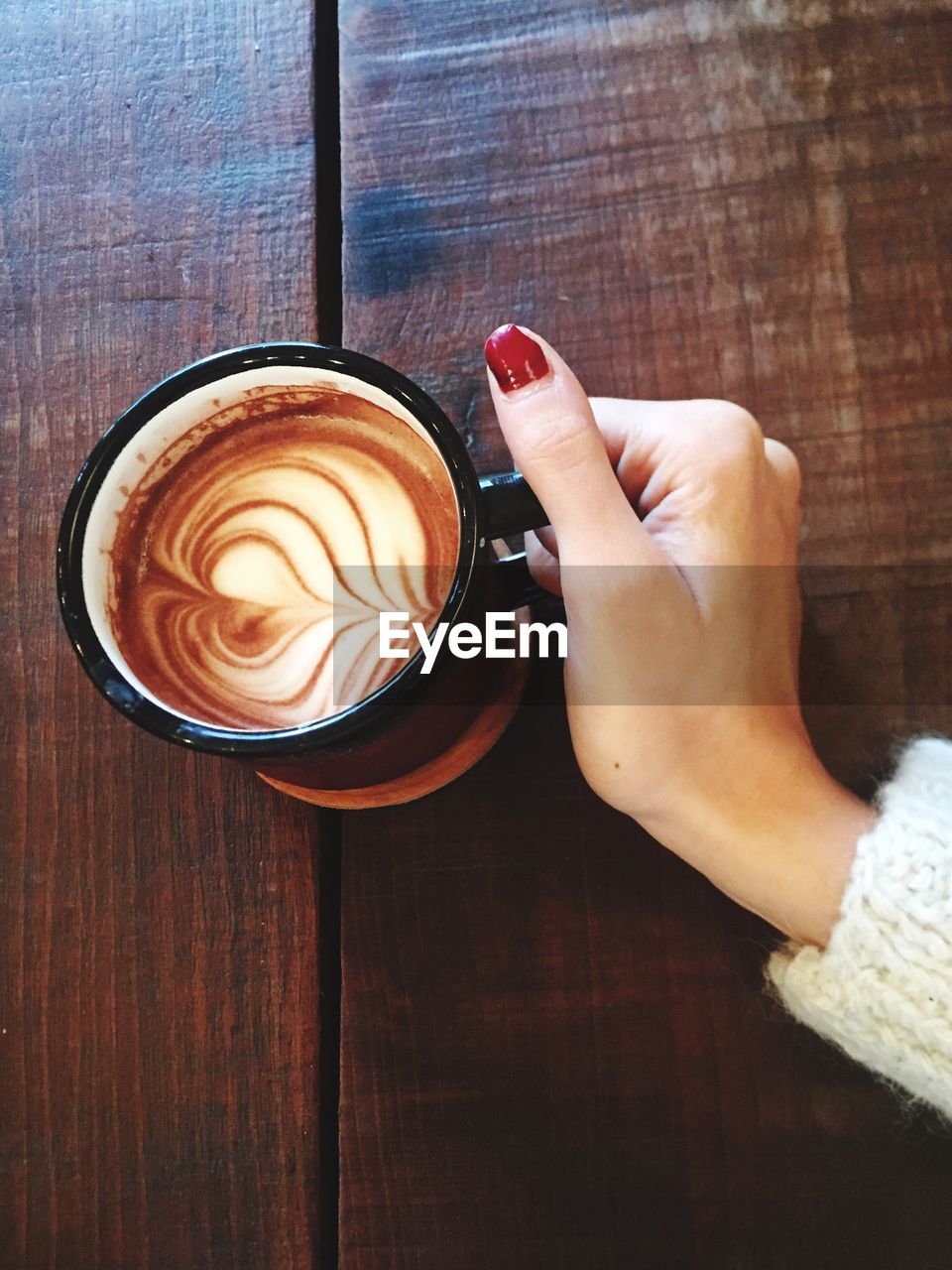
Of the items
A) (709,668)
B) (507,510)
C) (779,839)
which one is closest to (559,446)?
(507,510)

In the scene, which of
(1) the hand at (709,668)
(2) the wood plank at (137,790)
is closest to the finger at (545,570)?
(1) the hand at (709,668)

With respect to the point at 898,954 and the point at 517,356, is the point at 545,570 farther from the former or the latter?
the point at 898,954

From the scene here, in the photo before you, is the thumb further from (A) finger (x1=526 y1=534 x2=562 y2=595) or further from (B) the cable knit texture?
(B) the cable knit texture

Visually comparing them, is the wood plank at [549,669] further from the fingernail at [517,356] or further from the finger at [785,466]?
the fingernail at [517,356]

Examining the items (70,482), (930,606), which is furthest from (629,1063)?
(70,482)

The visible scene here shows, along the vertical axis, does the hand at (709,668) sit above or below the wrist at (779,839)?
above

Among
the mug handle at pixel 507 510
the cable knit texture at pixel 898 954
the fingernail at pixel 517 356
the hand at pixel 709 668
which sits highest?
the fingernail at pixel 517 356

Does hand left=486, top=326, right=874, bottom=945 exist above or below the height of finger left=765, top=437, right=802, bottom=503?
below

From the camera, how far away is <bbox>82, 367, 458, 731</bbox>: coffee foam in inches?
19.6

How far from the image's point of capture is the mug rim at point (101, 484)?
426 millimetres

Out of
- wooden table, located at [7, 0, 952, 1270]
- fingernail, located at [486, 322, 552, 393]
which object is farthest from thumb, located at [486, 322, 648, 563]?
wooden table, located at [7, 0, 952, 1270]

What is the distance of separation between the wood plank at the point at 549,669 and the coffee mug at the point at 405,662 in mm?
114

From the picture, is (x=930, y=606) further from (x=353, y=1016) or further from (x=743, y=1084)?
(x=353, y=1016)

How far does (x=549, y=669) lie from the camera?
24.0 inches
